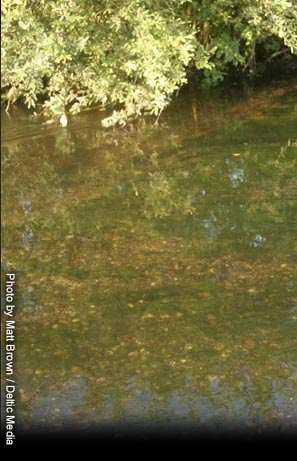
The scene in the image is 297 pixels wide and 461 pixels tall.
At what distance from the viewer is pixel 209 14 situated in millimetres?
12633

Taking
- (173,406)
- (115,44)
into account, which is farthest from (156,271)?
(115,44)

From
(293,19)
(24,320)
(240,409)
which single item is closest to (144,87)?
(293,19)

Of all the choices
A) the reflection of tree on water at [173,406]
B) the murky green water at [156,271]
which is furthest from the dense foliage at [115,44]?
the reflection of tree on water at [173,406]

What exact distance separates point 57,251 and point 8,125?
5.15m

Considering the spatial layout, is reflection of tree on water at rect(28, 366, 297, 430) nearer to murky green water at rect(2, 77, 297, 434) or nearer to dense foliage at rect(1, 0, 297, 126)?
murky green water at rect(2, 77, 297, 434)

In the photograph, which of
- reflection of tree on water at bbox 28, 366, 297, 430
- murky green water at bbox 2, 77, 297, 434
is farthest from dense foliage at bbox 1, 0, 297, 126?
reflection of tree on water at bbox 28, 366, 297, 430

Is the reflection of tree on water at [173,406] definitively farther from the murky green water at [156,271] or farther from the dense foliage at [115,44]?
the dense foliage at [115,44]

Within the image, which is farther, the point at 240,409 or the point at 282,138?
the point at 282,138

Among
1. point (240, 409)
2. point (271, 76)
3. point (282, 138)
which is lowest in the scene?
point (240, 409)

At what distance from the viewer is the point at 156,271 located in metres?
6.84

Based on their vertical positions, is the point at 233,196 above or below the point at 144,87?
below

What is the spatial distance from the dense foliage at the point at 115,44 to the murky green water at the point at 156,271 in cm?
84

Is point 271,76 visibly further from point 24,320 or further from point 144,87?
point 24,320

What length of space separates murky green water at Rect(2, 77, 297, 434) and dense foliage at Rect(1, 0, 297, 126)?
0.84 m
